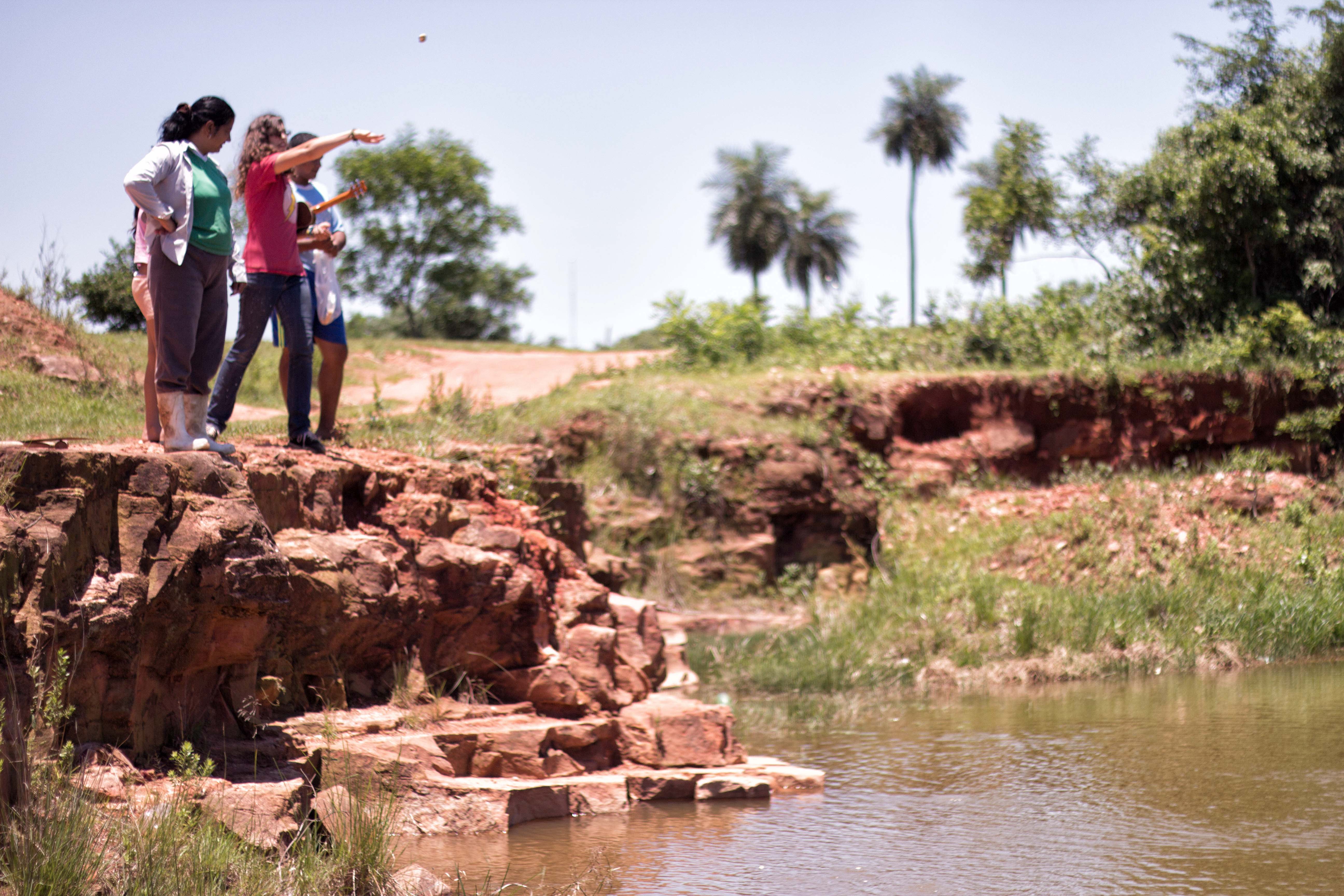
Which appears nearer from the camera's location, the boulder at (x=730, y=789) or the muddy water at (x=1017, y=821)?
the muddy water at (x=1017, y=821)

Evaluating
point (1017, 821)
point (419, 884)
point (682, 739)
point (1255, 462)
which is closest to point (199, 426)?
point (419, 884)

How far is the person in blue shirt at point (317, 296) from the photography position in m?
7.53

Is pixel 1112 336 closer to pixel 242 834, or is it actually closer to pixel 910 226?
pixel 242 834

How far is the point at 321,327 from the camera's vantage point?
25.9 ft

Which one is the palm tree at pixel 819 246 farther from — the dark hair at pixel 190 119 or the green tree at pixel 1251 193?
the dark hair at pixel 190 119

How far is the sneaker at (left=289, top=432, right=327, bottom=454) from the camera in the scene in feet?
25.2

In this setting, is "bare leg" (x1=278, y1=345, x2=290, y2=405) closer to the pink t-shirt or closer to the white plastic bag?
the white plastic bag

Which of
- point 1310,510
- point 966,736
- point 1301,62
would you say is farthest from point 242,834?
point 1301,62

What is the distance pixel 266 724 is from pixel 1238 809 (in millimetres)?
5114

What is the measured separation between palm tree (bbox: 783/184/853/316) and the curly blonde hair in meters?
47.3

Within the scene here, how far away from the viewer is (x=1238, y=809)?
6.08m

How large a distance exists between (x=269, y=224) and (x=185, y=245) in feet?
3.85

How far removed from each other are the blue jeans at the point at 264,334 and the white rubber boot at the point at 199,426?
0.65m

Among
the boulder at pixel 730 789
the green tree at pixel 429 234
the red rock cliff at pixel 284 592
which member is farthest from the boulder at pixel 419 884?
the green tree at pixel 429 234
